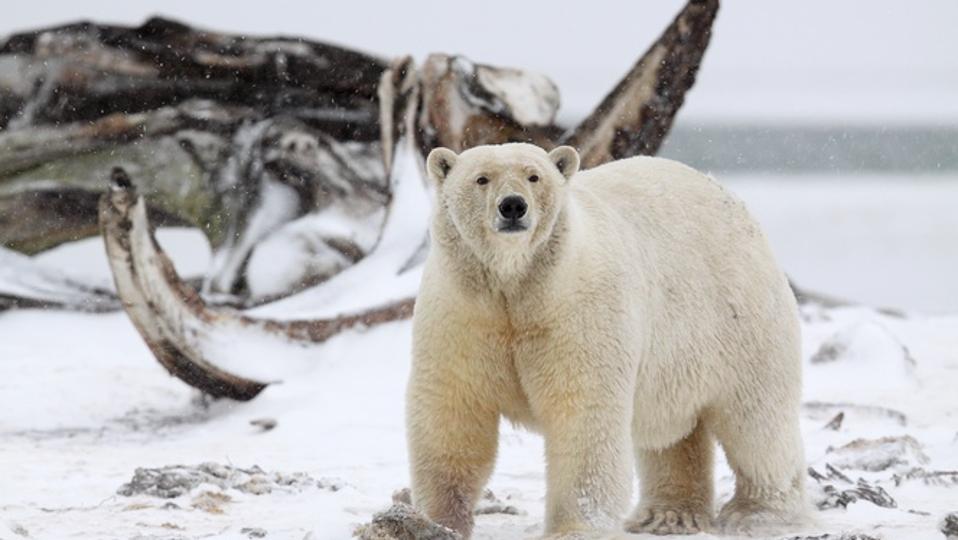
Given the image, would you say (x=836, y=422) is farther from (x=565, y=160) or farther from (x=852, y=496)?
(x=565, y=160)

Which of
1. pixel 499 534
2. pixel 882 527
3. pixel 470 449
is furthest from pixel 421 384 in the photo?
pixel 882 527

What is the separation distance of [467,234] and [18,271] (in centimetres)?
651

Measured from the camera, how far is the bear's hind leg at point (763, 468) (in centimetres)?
566

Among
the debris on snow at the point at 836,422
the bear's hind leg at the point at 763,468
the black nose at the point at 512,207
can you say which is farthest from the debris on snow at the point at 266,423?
the black nose at the point at 512,207

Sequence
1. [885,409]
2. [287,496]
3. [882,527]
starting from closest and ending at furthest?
[882,527] → [287,496] → [885,409]

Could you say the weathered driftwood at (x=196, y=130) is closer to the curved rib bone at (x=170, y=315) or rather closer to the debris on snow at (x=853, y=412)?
the curved rib bone at (x=170, y=315)

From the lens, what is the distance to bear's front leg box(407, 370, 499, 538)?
5070 mm

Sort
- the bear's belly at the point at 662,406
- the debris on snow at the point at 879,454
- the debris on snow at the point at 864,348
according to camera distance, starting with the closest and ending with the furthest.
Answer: the bear's belly at the point at 662,406 < the debris on snow at the point at 879,454 < the debris on snow at the point at 864,348

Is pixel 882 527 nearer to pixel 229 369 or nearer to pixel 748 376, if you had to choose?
pixel 748 376

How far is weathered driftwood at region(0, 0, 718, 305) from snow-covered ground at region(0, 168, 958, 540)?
2.81 feet

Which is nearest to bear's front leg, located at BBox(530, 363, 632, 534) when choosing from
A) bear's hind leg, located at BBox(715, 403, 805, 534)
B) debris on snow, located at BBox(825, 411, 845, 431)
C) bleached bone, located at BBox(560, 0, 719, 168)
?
bear's hind leg, located at BBox(715, 403, 805, 534)

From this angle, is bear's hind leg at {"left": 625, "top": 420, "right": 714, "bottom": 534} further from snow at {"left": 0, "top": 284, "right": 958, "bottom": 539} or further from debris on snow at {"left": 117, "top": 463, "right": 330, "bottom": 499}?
debris on snow at {"left": 117, "top": 463, "right": 330, "bottom": 499}

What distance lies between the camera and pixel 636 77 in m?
9.17

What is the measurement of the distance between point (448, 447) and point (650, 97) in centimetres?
451
